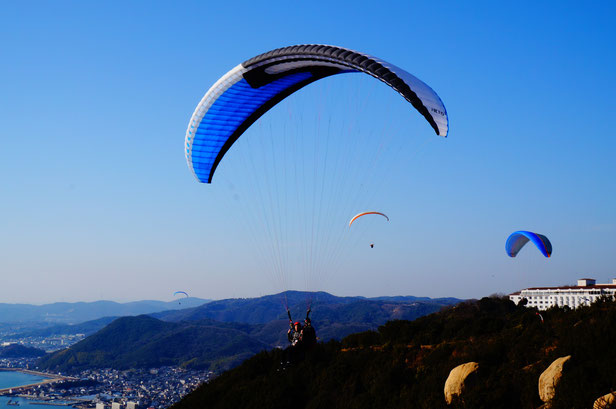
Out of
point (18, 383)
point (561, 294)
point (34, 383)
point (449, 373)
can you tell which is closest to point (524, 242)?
point (561, 294)

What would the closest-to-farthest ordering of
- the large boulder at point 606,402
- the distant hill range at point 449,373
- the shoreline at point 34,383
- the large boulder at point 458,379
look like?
the large boulder at point 606,402, the distant hill range at point 449,373, the large boulder at point 458,379, the shoreline at point 34,383

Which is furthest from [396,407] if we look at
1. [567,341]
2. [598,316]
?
[598,316]

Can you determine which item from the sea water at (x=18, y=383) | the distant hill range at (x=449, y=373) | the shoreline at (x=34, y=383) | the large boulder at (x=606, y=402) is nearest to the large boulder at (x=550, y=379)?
the distant hill range at (x=449, y=373)

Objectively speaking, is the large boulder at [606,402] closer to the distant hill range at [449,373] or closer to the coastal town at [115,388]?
the distant hill range at [449,373]

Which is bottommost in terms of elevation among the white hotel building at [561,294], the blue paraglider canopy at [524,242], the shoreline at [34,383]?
the shoreline at [34,383]

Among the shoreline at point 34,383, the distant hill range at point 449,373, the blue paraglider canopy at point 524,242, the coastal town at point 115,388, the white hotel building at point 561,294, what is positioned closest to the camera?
the distant hill range at point 449,373

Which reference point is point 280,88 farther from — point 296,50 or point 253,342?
point 253,342

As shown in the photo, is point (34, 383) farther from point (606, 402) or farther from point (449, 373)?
point (606, 402)
